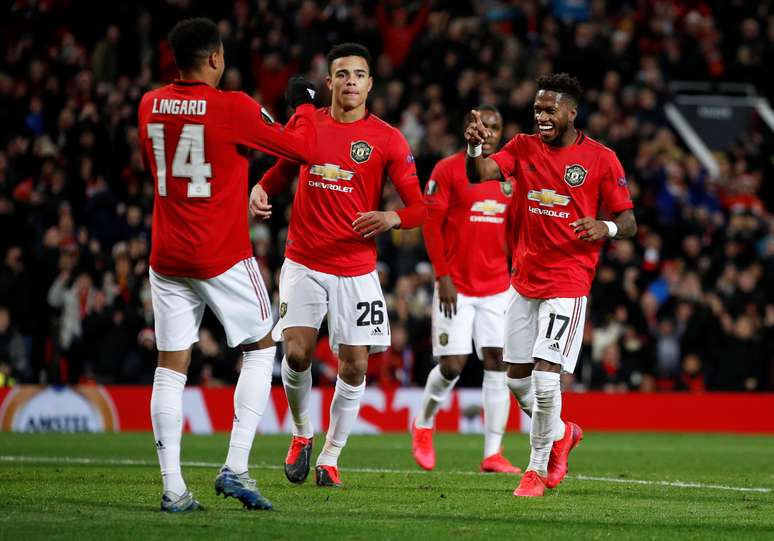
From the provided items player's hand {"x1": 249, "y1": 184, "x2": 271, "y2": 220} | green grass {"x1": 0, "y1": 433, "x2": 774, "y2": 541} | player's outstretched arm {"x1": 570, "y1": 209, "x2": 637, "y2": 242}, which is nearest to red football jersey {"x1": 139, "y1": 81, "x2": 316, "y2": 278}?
player's hand {"x1": 249, "y1": 184, "x2": 271, "y2": 220}

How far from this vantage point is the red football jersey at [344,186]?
9.32 m

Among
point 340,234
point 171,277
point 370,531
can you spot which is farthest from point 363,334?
point 370,531

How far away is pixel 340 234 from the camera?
9.31 m

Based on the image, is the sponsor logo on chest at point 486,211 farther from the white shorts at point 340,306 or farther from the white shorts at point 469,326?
the white shorts at point 340,306

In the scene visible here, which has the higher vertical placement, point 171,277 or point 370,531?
point 171,277

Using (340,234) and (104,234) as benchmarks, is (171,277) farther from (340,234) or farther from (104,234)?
(104,234)

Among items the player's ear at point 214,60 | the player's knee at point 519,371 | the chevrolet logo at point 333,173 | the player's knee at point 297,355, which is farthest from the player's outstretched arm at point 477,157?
the player's ear at point 214,60

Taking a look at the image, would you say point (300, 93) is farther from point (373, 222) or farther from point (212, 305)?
point (212, 305)

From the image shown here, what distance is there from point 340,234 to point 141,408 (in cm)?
911

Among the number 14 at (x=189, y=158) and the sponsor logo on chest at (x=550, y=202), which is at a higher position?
the number 14 at (x=189, y=158)

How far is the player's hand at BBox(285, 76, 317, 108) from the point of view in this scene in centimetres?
803

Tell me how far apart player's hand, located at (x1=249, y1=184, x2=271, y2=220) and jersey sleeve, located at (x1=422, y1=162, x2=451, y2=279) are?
112 inches

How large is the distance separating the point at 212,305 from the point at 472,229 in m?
4.85

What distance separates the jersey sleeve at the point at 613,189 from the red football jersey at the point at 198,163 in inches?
112
